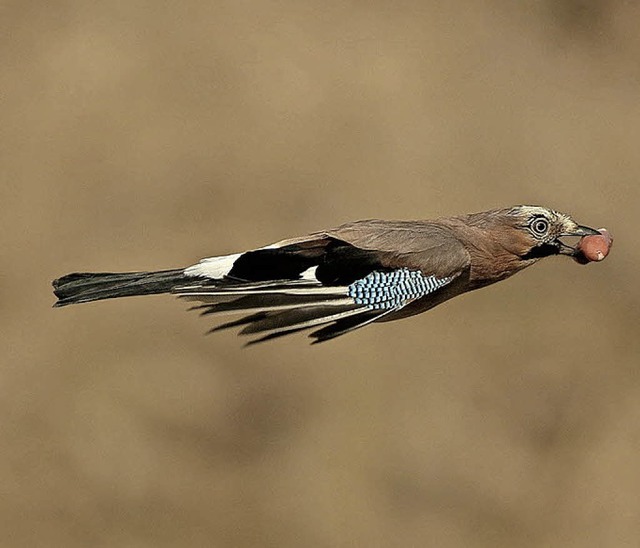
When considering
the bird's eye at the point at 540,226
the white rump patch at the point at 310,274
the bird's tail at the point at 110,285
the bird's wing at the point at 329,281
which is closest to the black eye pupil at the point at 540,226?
the bird's eye at the point at 540,226

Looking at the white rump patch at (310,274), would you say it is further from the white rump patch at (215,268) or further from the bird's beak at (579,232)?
the bird's beak at (579,232)

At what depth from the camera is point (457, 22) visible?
354 inches

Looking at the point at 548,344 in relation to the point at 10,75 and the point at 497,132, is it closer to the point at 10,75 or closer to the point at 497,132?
the point at 497,132

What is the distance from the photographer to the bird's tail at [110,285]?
3.64 m

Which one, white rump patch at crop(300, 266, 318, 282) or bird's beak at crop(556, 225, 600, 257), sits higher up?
bird's beak at crop(556, 225, 600, 257)

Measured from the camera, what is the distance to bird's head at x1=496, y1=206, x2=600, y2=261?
3910mm

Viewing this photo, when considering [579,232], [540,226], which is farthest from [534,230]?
[579,232]

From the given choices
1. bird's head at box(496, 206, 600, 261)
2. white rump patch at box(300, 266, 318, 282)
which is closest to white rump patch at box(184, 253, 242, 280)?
white rump patch at box(300, 266, 318, 282)

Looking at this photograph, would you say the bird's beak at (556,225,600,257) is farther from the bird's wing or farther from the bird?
the bird's wing

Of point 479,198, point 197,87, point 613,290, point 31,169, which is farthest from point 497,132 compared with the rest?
point 31,169

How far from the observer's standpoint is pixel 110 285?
3.72 metres

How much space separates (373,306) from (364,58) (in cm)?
542

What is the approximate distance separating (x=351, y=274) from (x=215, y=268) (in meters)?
0.40

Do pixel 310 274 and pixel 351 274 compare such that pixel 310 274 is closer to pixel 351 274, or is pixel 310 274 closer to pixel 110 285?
pixel 351 274
